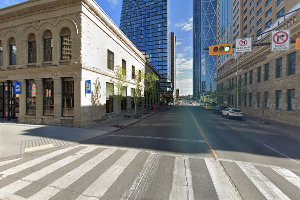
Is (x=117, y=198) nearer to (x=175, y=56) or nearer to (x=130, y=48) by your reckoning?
(x=130, y=48)

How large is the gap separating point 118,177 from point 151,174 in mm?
1076

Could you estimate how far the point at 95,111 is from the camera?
669 inches

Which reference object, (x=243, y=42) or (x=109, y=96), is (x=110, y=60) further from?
(x=243, y=42)

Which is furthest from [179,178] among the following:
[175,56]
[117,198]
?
[175,56]

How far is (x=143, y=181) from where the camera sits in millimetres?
4984

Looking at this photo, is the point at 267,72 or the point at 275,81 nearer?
the point at 275,81

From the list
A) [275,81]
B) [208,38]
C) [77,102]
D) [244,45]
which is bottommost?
[77,102]

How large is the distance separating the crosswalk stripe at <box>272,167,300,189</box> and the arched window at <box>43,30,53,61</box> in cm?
→ 1913

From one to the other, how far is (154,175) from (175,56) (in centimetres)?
18520

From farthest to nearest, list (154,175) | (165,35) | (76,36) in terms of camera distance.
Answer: (165,35) < (76,36) < (154,175)

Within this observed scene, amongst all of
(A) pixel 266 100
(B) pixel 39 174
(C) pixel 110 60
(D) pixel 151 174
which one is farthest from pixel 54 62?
(A) pixel 266 100

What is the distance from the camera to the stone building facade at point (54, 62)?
1512 cm

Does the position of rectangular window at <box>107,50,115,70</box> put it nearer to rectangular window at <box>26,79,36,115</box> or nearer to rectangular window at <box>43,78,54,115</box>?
rectangular window at <box>43,78,54,115</box>

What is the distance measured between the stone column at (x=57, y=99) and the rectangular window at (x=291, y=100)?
26.2 metres
